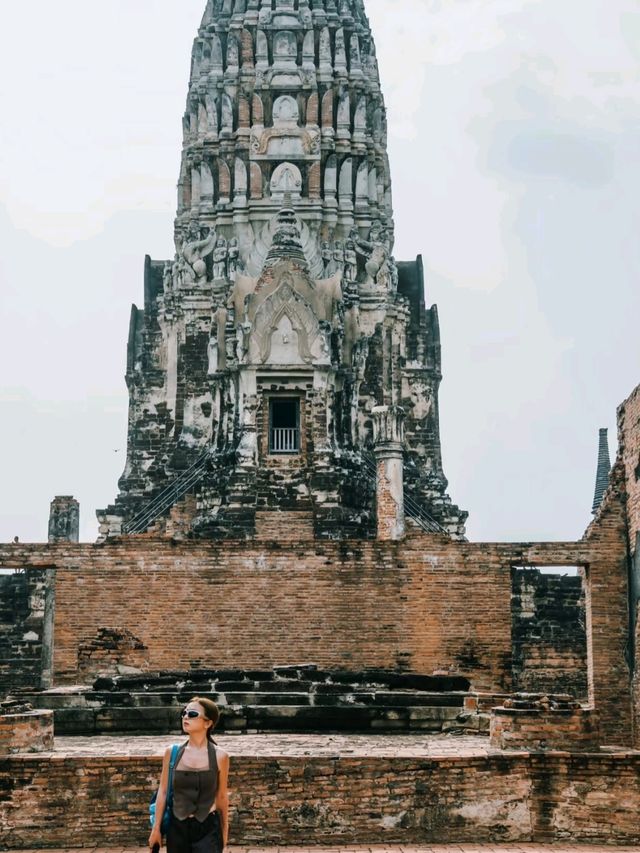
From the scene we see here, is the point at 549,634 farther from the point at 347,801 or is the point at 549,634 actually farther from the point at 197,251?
the point at 347,801

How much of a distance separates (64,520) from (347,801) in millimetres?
23951

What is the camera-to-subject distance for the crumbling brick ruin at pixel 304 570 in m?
14.0

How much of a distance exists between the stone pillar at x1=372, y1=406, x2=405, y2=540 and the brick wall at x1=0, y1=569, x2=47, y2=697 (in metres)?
6.61

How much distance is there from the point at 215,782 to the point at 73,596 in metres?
16.9

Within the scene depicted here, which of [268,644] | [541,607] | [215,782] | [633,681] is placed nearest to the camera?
[215,782]

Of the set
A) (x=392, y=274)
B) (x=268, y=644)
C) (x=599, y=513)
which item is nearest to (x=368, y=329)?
(x=392, y=274)

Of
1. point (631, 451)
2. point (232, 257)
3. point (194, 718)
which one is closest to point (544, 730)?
point (194, 718)

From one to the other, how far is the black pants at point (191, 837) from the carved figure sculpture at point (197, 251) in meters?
30.6

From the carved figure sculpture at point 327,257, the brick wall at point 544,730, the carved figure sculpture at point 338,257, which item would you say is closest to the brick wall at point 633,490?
the brick wall at point 544,730

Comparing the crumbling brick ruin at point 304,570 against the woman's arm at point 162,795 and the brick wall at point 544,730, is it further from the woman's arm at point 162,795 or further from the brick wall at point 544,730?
the woman's arm at point 162,795

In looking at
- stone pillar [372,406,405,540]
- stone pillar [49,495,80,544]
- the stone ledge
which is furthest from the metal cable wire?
the stone ledge

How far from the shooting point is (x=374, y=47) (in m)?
42.6

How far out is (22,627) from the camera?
30734 millimetres

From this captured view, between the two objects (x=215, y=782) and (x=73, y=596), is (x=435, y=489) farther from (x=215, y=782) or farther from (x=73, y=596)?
(x=215, y=782)
